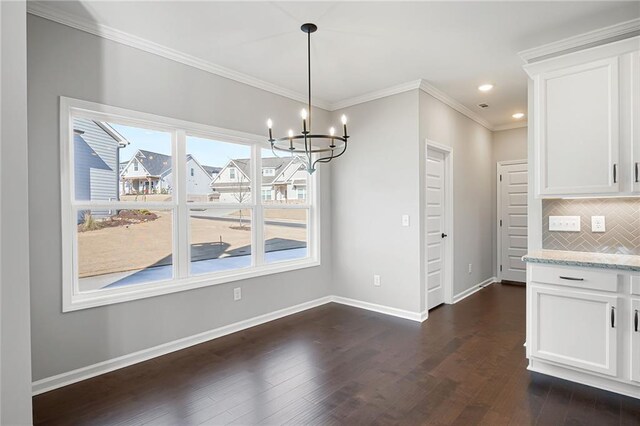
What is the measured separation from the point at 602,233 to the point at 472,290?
272 centimetres

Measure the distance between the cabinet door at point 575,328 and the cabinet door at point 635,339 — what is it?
0.09 metres

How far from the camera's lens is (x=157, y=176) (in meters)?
3.25

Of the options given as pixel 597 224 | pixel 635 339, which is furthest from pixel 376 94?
pixel 635 339

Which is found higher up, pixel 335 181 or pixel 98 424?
pixel 335 181

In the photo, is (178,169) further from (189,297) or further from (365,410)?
(365,410)

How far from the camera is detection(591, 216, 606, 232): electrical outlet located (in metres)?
2.88

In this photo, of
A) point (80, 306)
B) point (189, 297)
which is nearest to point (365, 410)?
point (189, 297)

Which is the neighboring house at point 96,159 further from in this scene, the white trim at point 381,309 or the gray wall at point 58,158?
the white trim at point 381,309

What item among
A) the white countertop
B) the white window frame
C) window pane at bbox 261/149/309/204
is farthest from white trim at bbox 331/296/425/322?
the white countertop

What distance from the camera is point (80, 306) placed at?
2666 mm

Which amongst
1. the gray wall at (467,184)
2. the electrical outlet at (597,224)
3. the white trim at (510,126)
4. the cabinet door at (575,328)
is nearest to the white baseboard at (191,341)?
the gray wall at (467,184)

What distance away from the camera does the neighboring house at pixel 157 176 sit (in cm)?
306

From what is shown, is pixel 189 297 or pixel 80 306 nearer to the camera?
pixel 80 306

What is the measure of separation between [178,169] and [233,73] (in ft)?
3.89
